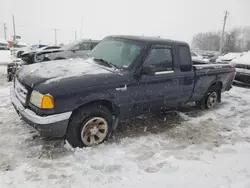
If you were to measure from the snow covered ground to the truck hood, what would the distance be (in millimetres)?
1079

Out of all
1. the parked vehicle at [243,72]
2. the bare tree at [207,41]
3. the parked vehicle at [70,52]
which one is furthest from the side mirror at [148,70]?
the bare tree at [207,41]

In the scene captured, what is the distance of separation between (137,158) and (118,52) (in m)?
2.09

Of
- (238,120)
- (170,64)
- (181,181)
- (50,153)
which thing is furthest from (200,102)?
(50,153)

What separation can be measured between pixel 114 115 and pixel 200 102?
3.10 metres

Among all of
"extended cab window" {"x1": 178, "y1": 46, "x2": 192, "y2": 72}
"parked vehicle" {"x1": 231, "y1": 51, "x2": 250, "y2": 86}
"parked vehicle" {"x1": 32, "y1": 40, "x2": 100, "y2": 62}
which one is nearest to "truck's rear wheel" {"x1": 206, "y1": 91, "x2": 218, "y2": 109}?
"extended cab window" {"x1": 178, "y1": 46, "x2": 192, "y2": 72}

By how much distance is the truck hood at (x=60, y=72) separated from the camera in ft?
11.9

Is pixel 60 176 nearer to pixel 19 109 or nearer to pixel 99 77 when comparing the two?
pixel 19 109

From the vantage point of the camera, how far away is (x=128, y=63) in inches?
171

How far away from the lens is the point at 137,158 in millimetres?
3775

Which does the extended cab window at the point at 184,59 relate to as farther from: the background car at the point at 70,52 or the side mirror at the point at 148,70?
the background car at the point at 70,52

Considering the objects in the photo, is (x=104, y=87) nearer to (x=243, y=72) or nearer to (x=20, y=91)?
(x=20, y=91)

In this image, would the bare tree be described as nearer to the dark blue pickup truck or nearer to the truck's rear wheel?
the truck's rear wheel

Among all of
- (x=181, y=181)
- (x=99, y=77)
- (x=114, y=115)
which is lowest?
(x=181, y=181)

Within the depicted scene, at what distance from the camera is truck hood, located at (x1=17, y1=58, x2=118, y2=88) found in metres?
3.62
